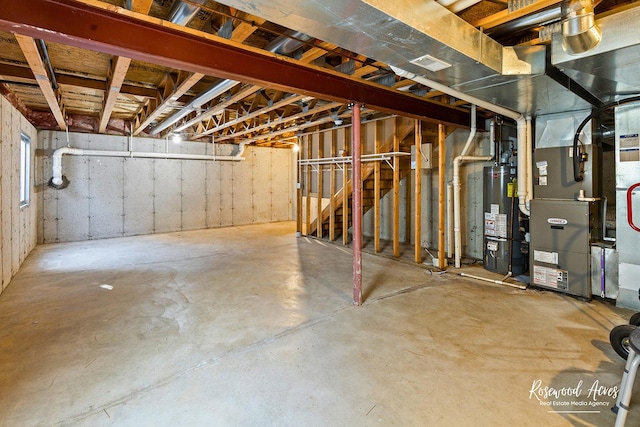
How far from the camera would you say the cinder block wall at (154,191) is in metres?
6.81

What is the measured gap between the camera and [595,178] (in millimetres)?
3404

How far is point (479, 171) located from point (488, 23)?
3.27 metres

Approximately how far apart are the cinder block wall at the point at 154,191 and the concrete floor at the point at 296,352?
319cm

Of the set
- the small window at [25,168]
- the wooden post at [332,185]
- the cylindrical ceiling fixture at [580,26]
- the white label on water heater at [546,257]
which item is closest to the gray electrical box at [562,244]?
the white label on water heater at [546,257]

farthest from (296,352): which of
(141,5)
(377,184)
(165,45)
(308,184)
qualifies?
(308,184)

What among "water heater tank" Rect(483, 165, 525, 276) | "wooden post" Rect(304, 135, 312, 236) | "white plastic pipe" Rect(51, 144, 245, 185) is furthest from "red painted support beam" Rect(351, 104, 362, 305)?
"white plastic pipe" Rect(51, 144, 245, 185)

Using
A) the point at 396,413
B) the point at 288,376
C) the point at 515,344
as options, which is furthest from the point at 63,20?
the point at 515,344

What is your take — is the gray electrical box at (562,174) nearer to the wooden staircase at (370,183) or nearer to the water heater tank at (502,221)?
the water heater tank at (502,221)

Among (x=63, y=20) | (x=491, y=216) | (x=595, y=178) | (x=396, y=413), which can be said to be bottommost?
(x=396, y=413)

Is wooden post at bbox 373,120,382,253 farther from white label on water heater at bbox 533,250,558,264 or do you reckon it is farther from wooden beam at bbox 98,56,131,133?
wooden beam at bbox 98,56,131,133

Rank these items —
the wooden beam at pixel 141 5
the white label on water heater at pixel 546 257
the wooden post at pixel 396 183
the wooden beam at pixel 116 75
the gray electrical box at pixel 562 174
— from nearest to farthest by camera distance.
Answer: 1. the wooden beam at pixel 141 5
2. the wooden beam at pixel 116 75
3. the gray electrical box at pixel 562 174
4. the white label on water heater at pixel 546 257
5. the wooden post at pixel 396 183

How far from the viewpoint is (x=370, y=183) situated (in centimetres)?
636

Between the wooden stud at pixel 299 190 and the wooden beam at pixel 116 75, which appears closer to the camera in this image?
the wooden beam at pixel 116 75

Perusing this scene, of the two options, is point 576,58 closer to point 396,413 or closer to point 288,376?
point 396,413
